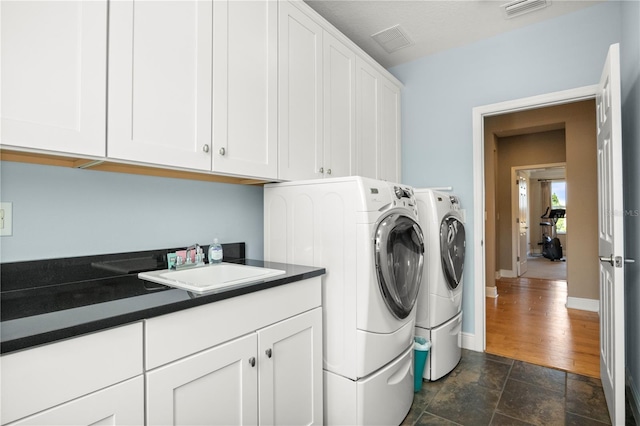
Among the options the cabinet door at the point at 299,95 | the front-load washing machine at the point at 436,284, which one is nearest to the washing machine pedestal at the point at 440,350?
the front-load washing machine at the point at 436,284

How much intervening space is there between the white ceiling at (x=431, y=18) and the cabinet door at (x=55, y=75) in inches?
68.1

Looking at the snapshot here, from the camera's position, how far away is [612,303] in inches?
66.7

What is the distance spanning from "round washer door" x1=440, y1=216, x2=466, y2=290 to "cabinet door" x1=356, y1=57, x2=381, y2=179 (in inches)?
29.3

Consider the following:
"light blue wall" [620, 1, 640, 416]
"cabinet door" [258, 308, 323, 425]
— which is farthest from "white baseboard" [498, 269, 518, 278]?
"cabinet door" [258, 308, 323, 425]

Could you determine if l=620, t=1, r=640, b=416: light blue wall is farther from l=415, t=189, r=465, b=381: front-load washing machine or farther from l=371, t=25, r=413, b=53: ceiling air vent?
l=371, t=25, r=413, b=53: ceiling air vent

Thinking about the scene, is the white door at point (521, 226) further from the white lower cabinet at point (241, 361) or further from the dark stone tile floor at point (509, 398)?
the white lower cabinet at point (241, 361)

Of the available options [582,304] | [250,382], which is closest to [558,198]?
[582,304]

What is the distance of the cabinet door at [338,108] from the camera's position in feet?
7.20

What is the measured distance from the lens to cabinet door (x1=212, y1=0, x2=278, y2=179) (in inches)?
60.5

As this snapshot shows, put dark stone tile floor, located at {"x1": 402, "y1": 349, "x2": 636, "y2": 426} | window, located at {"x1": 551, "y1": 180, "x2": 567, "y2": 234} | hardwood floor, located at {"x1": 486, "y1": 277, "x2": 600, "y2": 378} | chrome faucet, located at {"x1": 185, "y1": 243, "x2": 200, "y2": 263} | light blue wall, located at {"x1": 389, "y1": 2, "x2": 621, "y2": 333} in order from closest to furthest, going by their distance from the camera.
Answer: chrome faucet, located at {"x1": 185, "y1": 243, "x2": 200, "y2": 263}, dark stone tile floor, located at {"x1": 402, "y1": 349, "x2": 636, "y2": 426}, light blue wall, located at {"x1": 389, "y1": 2, "x2": 621, "y2": 333}, hardwood floor, located at {"x1": 486, "y1": 277, "x2": 600, "y2": 378}, window, located at {"x1": 551, "y1": 180, "x2": 567, "y2": 234}

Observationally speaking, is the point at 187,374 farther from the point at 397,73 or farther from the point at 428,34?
the point at 397,73

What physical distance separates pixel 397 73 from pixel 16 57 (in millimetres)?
3162

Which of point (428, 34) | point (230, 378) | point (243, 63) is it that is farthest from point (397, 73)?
point (230, 378)

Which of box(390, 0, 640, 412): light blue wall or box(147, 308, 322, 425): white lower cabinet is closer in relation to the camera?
box(147, 308, 322, 425): white lower cabinet
